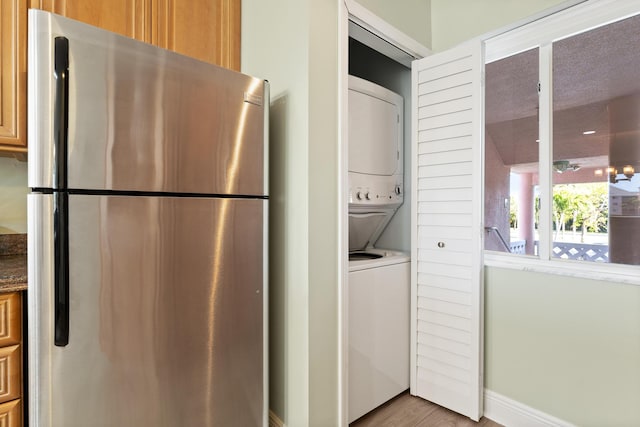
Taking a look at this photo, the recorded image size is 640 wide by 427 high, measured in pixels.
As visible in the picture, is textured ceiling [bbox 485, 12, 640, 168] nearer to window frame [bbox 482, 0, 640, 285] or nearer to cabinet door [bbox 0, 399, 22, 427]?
window frame [bbox 482, 0, 640, 285]

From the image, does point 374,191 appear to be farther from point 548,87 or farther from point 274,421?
point 274,421

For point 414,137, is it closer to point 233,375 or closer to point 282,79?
point 282,79

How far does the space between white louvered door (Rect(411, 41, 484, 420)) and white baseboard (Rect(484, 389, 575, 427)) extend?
0.10 meters

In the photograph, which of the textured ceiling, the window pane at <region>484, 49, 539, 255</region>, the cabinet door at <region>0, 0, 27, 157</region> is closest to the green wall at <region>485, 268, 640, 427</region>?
the window pane at <region>484, 49, 539, 255</region>

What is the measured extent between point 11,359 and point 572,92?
2.60m

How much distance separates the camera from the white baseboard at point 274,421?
159cm

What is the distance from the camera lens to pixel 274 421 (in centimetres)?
163

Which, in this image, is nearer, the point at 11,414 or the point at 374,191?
the point at 11,414

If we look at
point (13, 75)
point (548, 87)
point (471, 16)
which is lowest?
point (13, 75)

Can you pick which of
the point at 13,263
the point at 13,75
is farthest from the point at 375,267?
the point at 13,75

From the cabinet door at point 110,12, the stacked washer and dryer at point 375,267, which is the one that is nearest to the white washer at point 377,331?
the stacked washer and dryer at point 375,267

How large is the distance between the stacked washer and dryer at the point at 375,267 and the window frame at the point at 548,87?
23.8 inches

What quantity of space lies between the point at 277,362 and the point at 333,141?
1.13 meters

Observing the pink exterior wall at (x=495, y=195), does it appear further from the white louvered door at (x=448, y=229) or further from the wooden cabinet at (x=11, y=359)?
the wooden cabinet at (x=11, y=359)
